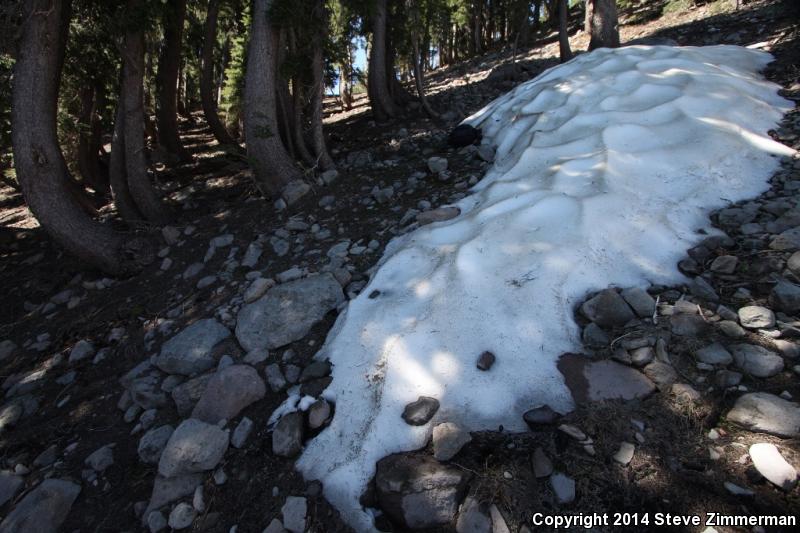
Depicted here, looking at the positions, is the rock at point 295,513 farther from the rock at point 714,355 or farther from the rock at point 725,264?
the rock at point 725,264

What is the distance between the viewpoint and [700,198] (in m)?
3.14

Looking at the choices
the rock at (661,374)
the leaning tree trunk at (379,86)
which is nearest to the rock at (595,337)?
the rock at (661,374)

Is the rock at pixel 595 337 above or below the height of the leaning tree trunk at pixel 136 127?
below

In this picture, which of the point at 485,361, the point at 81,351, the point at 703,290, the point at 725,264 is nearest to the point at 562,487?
the point at 485,361

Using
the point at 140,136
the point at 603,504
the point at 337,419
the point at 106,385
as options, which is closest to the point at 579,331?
the point at 603,504

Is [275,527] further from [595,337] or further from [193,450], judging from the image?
[595,337]

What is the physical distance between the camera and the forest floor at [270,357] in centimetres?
183

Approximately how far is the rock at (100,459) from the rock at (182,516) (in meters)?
0.80

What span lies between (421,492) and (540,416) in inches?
27.7

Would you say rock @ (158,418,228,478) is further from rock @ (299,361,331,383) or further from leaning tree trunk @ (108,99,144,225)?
leaning tree trunk @ (108,99,144,225)

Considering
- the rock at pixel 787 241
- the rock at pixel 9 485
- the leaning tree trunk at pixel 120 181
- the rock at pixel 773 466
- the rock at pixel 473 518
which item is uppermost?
the leaning tree trunk at pixel 120 181

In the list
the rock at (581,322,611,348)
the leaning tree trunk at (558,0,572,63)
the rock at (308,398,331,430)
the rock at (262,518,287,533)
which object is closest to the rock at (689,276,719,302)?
the rock at (581,322,611,348)

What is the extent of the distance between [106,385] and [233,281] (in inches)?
54.2

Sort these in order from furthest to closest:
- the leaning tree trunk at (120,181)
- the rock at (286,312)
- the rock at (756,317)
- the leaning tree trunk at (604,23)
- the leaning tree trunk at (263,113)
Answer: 1. the leaning tree trunk at (604,23)
2. the leaning tree trunk at (120,181)
3. the leaning tree trunk at (263,113)
4. the rock at (286,312)
5. the rock at (756,317)
